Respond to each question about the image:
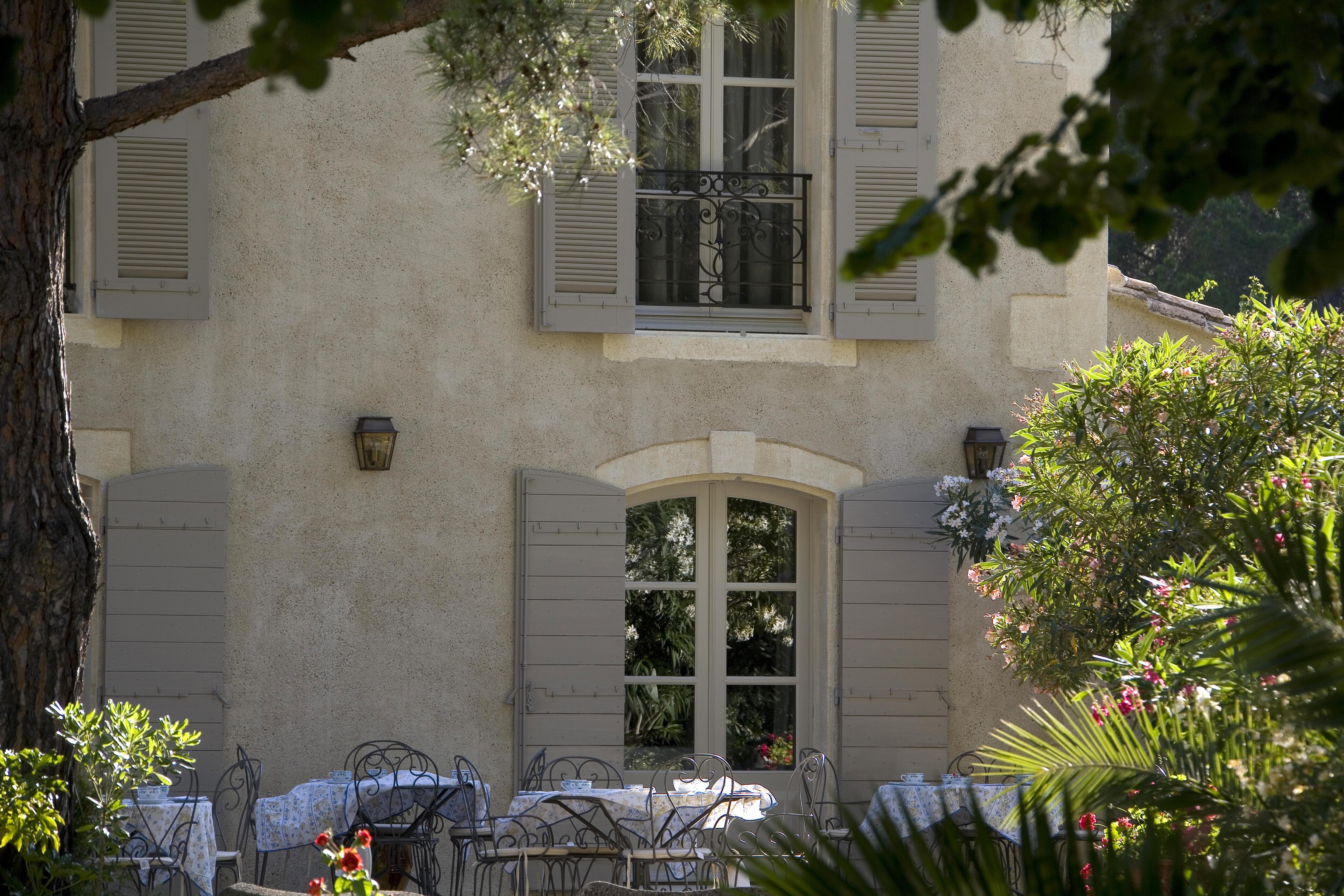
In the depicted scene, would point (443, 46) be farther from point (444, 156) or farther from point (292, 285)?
point (292, 285)

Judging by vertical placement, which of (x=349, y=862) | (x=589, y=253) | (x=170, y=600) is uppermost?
(x=589, y=253)

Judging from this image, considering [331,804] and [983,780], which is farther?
[983,780]

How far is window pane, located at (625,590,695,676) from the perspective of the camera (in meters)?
7.64

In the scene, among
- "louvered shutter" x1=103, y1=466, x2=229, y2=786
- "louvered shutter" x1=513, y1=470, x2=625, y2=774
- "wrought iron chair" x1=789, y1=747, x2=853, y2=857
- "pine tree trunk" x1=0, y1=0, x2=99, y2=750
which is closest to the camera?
"pine tree trunk" x1=0, y1=0, x2=99, y2=750

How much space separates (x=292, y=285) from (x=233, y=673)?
6.02ft

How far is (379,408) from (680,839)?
251cm

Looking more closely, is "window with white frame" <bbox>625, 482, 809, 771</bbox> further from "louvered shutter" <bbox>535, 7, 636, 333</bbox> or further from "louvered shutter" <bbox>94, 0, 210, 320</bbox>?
"louvered shutter" <bbox>94, 0, 210, 320</bbox>

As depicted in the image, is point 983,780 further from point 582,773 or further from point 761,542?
point 582,773

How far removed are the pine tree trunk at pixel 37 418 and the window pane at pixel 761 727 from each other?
151 inches

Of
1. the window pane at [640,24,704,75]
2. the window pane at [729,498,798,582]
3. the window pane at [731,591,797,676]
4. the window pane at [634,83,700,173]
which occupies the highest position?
the window pane at [640,24,704,75]

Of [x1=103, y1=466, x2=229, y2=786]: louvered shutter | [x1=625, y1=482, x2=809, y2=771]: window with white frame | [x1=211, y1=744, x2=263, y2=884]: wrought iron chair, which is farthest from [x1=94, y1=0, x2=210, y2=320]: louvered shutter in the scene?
[x1=625, y1=482, x2=809, y2=771]: window with white frame

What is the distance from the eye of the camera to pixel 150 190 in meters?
7.01

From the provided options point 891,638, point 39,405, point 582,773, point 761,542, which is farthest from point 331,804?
point 891,638

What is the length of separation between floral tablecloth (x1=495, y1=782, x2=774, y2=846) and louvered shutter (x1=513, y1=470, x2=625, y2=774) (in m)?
0.82
